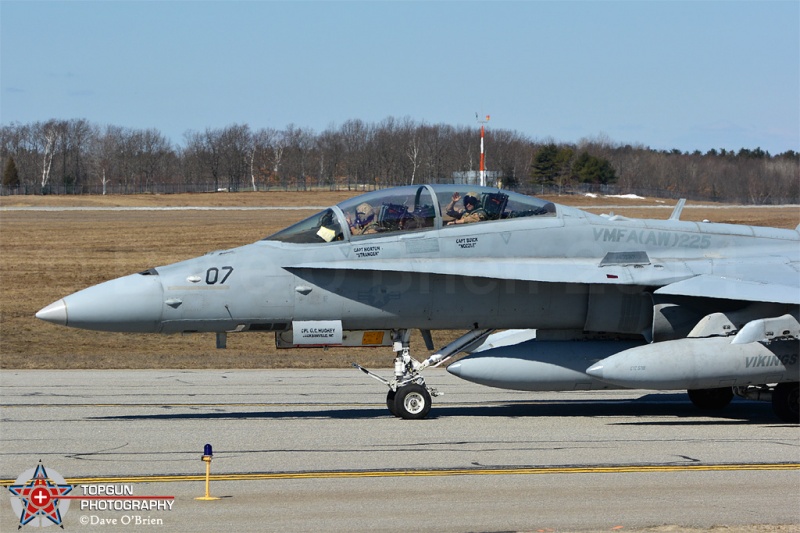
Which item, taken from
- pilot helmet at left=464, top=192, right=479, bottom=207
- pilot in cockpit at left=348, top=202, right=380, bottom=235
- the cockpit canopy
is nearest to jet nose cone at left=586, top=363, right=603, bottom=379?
the cockpit canopy

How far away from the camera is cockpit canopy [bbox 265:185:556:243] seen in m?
13.5

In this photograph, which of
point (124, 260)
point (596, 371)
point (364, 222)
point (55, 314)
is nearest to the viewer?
point (55, 314)

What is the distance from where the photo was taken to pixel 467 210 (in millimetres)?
13875

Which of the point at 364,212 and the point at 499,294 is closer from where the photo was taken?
the point at 364,212

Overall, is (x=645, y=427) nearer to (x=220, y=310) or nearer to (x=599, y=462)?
(x=599, y=462)

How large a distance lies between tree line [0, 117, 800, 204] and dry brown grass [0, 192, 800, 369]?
327 centimetres

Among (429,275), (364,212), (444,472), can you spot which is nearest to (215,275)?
(364,212)

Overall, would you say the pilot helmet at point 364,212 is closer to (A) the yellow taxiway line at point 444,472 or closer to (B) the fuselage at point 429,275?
(B) the fuselage at point 429,275

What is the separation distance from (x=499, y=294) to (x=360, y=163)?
49.2 m

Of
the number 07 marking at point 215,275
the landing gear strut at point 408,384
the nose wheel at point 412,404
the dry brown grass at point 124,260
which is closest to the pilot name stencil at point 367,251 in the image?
the landing gear strut at point 408,384

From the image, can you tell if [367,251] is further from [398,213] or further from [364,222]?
[398,213]

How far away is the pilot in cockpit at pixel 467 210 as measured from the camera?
13805 millimetres

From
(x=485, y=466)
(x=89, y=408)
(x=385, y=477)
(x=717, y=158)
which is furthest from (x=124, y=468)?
(x=717, y=158)

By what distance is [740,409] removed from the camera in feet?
52.7
